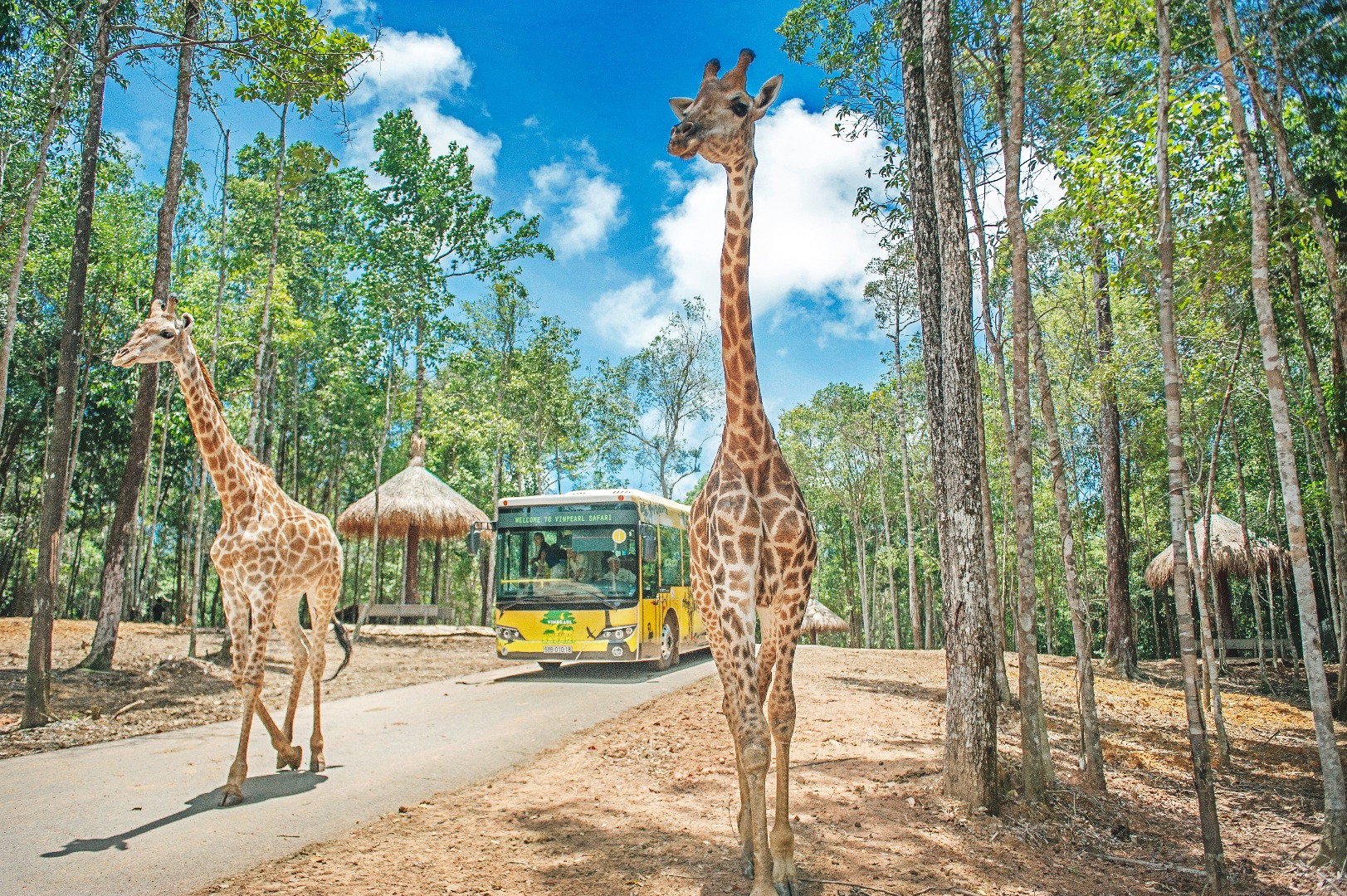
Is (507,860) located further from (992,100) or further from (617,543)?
(992,100)

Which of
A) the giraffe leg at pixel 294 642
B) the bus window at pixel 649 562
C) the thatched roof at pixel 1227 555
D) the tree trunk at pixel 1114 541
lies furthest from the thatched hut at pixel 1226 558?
the giraffe leg at pixel 294 642

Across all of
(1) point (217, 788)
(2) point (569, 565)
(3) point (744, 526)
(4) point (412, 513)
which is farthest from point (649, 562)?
(4) point (412, 513)

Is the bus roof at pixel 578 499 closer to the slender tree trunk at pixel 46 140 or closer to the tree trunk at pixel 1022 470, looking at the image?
the slender tree trunk at pixel 46 140

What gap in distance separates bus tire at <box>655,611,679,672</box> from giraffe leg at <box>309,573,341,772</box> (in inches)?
292

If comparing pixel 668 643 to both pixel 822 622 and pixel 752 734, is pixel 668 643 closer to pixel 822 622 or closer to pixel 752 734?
pixel 752 734

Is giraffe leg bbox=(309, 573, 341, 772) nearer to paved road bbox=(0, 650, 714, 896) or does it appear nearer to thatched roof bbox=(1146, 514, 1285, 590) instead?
paved road bbox=(0, 650, 714, 896)

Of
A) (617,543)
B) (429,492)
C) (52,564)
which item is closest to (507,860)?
(52,564)

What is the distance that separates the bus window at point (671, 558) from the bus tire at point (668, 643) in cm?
67

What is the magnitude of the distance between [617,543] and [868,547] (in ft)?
121

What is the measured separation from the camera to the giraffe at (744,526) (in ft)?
13.5

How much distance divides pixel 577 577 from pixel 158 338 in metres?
7.63

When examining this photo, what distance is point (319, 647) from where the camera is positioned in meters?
7.12

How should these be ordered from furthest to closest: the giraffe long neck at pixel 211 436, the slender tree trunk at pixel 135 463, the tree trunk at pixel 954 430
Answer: the slender tree trunk at pixel 135 463, the giraffe long neck at pixel 211 436, the tree trunk at pixel 954 430

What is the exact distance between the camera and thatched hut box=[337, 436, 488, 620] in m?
23.2
